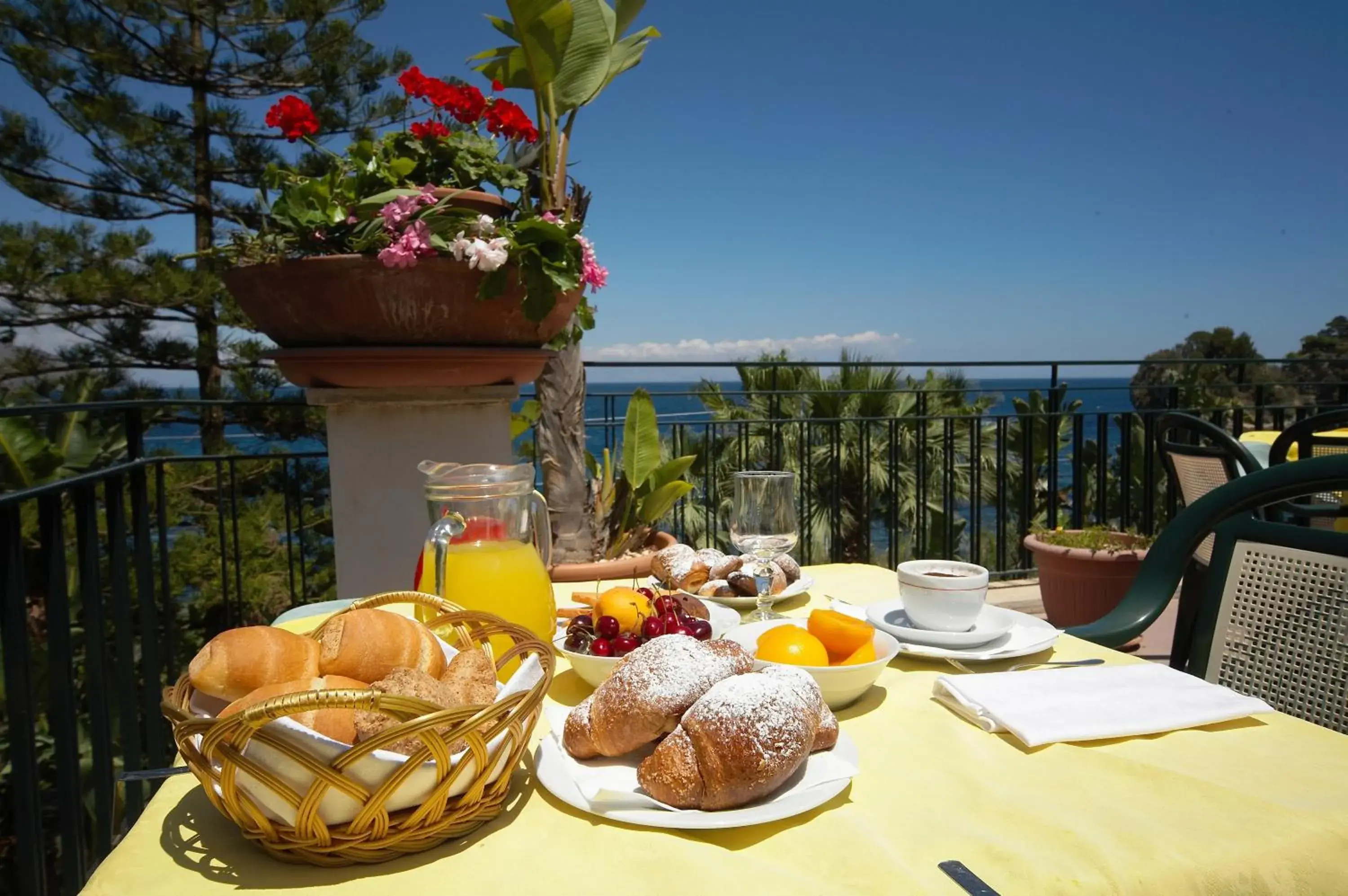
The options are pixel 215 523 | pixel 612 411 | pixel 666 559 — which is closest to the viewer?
pixel 666 559

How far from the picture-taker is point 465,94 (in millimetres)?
1876

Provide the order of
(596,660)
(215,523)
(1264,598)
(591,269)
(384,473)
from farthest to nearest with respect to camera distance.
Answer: (215,523) < (591,269) < (384,473) < (1264,598) < (596,660)

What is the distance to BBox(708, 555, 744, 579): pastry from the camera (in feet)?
3.99

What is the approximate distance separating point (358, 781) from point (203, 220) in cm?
1170

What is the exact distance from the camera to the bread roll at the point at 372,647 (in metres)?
0.64

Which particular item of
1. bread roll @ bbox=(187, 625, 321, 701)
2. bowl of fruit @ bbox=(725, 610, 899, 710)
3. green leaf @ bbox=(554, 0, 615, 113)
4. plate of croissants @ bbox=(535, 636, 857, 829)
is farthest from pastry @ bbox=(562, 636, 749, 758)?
green leaf @ bbox=(554, 0, 615, 113)

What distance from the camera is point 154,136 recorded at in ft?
31.6

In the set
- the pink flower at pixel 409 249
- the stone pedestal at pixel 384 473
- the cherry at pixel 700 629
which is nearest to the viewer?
the cherry at pixel 700 629

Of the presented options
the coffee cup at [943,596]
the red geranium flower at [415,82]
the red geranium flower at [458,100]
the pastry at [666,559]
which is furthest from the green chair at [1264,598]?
the red geranium flower at [415,82]

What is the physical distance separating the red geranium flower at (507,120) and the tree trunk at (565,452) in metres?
0.63

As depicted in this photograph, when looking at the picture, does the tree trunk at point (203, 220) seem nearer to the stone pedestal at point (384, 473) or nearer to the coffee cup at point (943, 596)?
the stone pedestal at point (384, 473)

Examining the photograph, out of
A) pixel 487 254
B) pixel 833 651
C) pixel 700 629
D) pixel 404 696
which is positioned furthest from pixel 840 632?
pixel 487 254

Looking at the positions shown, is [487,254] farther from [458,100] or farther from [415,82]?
[415,82]

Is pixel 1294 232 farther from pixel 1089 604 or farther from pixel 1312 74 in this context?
pixel 1089 604
